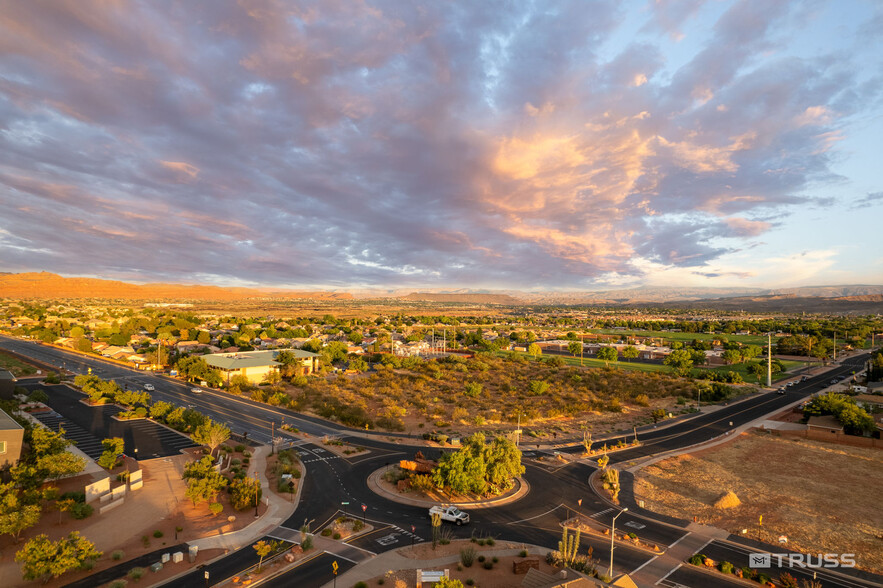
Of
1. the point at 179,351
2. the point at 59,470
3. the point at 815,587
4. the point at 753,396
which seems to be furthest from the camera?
the point at 179,351

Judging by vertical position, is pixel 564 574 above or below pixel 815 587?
above

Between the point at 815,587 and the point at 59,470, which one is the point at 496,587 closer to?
the point at 815,587

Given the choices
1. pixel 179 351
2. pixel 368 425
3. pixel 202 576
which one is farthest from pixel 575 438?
pixel 179 351

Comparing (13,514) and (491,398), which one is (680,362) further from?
(13,514)

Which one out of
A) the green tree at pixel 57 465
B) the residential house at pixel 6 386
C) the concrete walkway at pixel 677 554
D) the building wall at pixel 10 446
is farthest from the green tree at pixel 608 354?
the residential house at pixel 6 386

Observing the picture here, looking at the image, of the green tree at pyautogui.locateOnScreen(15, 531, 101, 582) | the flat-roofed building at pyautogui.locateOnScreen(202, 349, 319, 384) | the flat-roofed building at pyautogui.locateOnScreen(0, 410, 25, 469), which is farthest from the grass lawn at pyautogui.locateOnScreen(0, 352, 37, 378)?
the green tree at pyautogui.locateOnScreen(15, 531, 101, 582)

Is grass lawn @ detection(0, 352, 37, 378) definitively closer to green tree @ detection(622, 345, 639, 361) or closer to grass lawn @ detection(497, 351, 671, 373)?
grass lawn @ detection(497, 351, 671, 373)

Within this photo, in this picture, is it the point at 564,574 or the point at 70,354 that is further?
the point at 70,354
